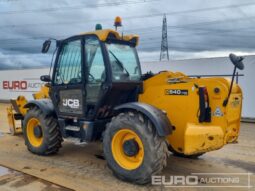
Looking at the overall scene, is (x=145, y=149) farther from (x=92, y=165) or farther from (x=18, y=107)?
(x=18, y=107)

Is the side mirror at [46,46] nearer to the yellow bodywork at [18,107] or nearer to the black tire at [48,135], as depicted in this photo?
the black tire at [48,135]

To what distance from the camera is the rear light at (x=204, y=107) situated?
4.54 metres

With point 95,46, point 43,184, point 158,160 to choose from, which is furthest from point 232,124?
point 43,184

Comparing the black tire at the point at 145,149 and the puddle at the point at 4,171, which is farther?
the puddle at the point at 4,171

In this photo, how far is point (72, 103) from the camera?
225 inches

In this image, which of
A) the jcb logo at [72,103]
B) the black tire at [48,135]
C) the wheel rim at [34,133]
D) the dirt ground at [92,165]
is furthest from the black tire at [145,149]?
the wheel rim at [34,133]

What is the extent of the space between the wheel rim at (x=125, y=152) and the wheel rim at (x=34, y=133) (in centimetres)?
206

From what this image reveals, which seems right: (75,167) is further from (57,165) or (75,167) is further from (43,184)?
(43,184)

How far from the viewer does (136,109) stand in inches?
179

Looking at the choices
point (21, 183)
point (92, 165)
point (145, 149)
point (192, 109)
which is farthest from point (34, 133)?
point (192, 109)

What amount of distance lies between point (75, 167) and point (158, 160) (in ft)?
5.75

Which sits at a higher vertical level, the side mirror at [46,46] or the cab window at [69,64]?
the side mirror at [46,46]

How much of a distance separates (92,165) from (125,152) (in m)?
1.06

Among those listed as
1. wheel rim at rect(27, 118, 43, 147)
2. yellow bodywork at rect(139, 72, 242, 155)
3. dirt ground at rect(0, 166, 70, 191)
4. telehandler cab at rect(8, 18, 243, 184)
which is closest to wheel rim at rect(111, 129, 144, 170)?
telehandler cab at rect(8, 18, 243, 184)
